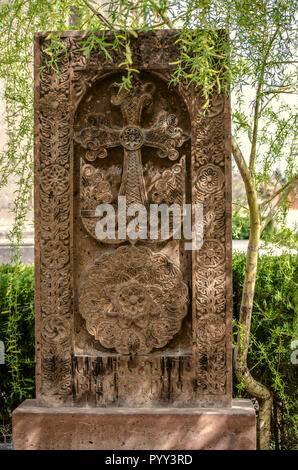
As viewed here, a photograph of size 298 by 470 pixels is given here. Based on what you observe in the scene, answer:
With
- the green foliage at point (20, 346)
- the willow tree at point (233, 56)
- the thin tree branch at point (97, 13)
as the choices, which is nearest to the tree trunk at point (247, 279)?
the willow tree at point (233, 56)

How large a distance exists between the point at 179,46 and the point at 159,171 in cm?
64

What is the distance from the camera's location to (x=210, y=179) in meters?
2.55

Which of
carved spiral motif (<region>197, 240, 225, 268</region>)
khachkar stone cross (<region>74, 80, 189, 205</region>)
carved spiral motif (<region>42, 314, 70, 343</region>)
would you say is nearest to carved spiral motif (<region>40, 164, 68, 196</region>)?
khachkar stone cross (<region>74, 80, 189, 205</region>)

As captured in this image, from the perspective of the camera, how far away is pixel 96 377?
2611 mm

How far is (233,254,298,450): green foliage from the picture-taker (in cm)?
313

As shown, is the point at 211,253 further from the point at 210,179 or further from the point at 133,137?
the point at 133,137

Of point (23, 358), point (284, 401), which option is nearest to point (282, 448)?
point (284, 401)

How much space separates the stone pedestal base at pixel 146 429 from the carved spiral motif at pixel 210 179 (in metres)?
1.14

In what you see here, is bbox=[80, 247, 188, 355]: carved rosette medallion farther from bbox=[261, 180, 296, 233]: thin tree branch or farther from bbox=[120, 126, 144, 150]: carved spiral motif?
bbox=[261, 180, 296, 233]: thin tree branch

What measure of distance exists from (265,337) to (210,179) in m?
1.24

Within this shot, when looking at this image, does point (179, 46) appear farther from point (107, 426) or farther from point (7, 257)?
point (7, 257)

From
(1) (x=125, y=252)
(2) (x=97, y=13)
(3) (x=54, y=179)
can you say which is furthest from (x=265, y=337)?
(2) (x=97, y=13)

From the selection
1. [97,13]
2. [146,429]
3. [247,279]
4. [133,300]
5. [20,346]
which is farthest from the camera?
[20,346]

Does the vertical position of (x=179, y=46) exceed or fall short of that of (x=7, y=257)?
it exceeds it
